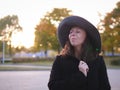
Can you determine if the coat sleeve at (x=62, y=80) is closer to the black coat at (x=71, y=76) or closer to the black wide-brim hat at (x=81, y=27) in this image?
the black coat at (x=71, y=76)

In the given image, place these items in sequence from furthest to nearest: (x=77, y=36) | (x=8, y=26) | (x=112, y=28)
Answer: (x=8, y=26), (x=112, y=28), (x=77, y=36)

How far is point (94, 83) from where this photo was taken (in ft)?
8.98

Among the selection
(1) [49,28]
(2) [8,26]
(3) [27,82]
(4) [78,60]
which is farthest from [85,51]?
(2) [8,26]

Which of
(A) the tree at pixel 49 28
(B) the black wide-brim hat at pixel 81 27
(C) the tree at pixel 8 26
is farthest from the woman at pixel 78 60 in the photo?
(C) the tree at pixel 8 26

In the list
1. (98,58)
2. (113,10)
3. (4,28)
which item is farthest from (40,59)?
(98,58)

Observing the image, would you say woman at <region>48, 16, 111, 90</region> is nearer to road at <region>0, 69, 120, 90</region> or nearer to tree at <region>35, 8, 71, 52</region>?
road at <region>0, 69, 120, 90</region>

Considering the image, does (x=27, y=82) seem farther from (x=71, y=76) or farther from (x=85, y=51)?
(x=71, y=76)

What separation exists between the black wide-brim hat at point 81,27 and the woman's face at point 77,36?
34mm

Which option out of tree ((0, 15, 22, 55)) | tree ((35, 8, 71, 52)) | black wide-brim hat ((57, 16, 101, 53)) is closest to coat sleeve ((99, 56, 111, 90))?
black wide-brim hat ((57, 16, 101, 53))

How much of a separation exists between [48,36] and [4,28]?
80.4ft

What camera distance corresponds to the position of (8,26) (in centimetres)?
8456

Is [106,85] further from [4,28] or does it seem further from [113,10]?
[4,28]

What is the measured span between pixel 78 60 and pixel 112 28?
46051mm

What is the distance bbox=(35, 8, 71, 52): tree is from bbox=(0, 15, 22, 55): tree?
1957 cm
